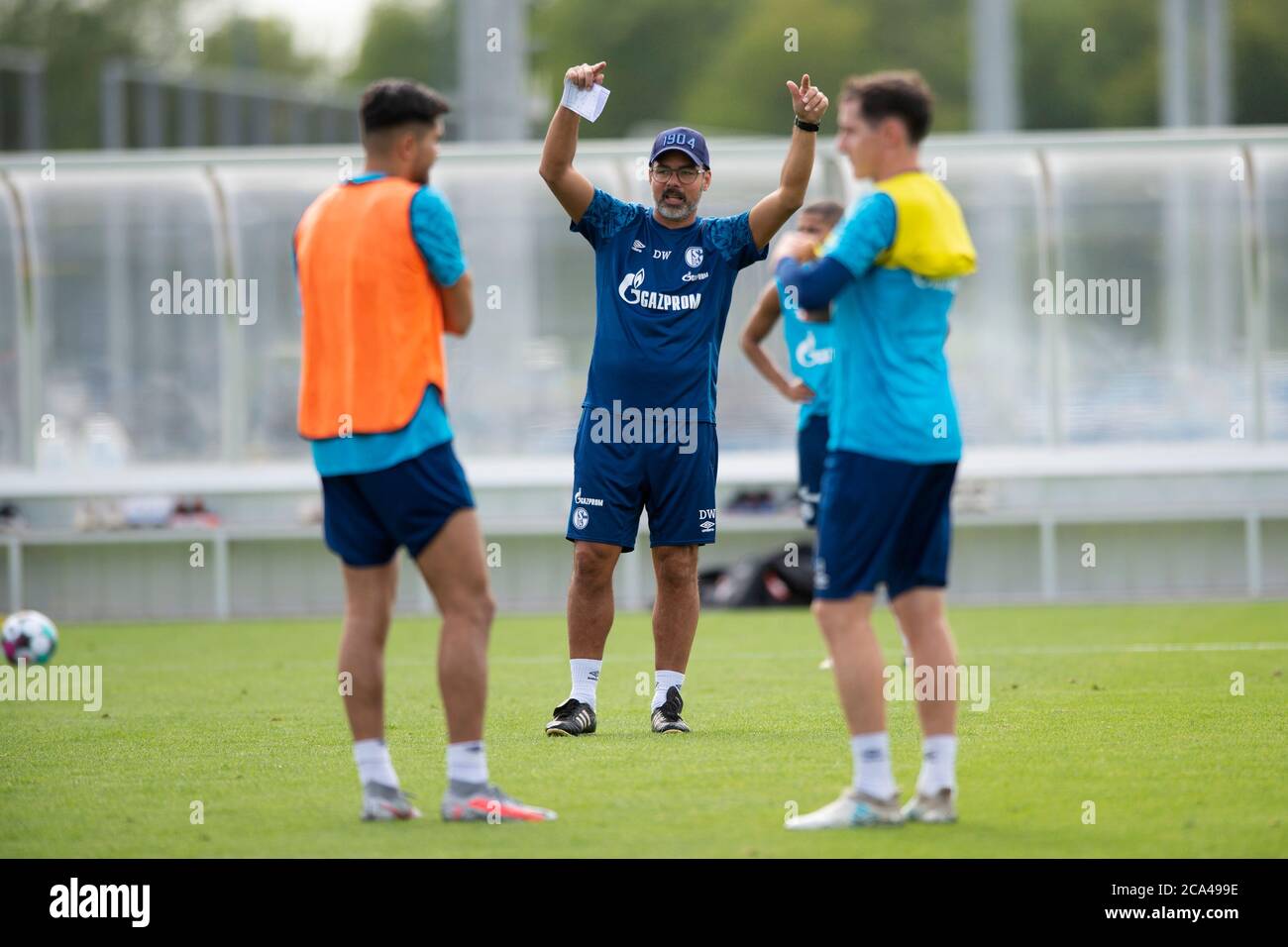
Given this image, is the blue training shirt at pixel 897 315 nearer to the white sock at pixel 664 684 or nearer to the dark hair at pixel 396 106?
A: the dark hair at pixel 396 106

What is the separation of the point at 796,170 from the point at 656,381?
1.04m

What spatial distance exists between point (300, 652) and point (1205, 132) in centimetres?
972

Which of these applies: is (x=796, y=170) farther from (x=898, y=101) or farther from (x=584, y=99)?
(x=898, y=101)

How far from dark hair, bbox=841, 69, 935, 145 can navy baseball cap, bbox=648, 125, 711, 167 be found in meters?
2.25

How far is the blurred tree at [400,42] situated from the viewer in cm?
7931

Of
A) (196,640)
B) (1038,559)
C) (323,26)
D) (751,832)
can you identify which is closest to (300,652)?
(196,640)

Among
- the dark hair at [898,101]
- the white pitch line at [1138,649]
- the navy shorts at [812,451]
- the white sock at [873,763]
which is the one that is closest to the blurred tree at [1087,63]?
the white pitch line at [1138,649]

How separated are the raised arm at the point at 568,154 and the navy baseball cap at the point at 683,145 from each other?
328 millimetres

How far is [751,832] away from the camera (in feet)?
A: 19.2

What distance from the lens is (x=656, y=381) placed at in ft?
27.1

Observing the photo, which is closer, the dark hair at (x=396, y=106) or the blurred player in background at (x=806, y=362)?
the dark hair at (x=396, y=106)

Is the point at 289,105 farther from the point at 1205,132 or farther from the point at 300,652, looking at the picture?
the point at 300,652

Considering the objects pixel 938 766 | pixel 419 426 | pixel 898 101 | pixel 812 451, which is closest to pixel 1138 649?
pixel 812 451

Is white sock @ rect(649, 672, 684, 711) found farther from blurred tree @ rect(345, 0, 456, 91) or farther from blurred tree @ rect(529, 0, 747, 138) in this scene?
blurred tree @ rect(345, 0, 456, 91)
